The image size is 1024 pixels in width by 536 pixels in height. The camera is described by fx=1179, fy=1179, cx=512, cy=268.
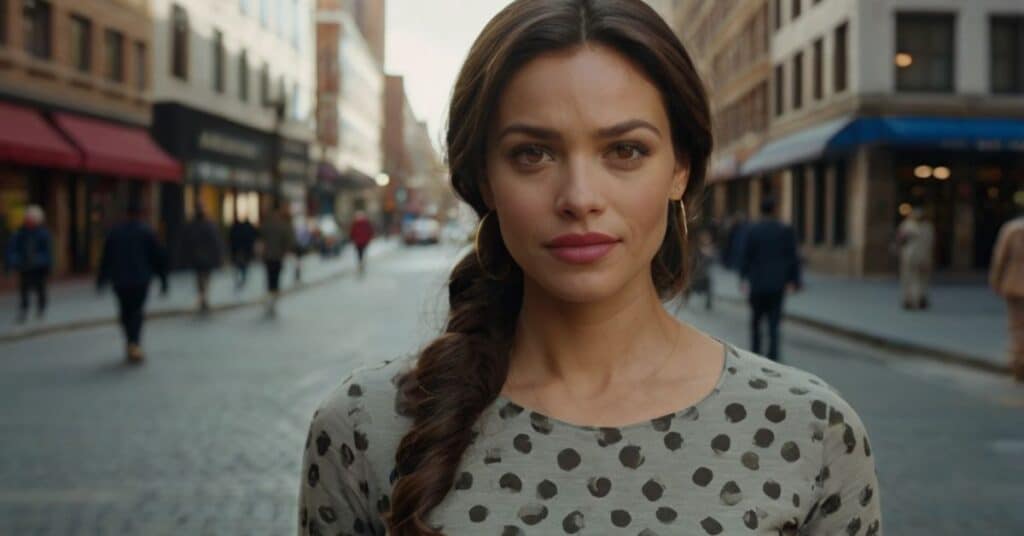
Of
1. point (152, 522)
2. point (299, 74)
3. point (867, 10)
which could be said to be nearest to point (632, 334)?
point (152, 522)

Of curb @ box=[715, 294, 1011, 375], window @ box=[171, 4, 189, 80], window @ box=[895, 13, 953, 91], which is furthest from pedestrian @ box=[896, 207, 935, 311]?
window @ box=[171, 4, 189, 80]

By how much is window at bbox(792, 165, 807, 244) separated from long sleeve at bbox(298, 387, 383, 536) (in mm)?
37398

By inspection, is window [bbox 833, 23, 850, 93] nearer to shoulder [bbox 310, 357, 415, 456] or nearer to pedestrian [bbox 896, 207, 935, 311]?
pedestrian [bbox 896, 207, 935, 311]

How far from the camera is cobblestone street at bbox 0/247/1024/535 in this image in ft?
20.1

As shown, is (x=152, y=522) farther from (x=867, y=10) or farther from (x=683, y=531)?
(x=867, y=10)

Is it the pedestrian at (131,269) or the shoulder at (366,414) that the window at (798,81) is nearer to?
the pedestrian at (131,269)

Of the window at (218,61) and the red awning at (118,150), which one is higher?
the window at (218,61)

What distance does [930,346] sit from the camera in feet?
46.3

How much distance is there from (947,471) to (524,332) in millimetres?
5999

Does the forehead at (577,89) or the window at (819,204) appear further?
the window at (819,204)

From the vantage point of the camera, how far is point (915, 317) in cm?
1873

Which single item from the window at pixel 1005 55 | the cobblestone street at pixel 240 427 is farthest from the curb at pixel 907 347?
the window at pixel 1005 55

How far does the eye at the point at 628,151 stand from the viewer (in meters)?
1.79

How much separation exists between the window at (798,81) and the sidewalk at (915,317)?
10.9 m
